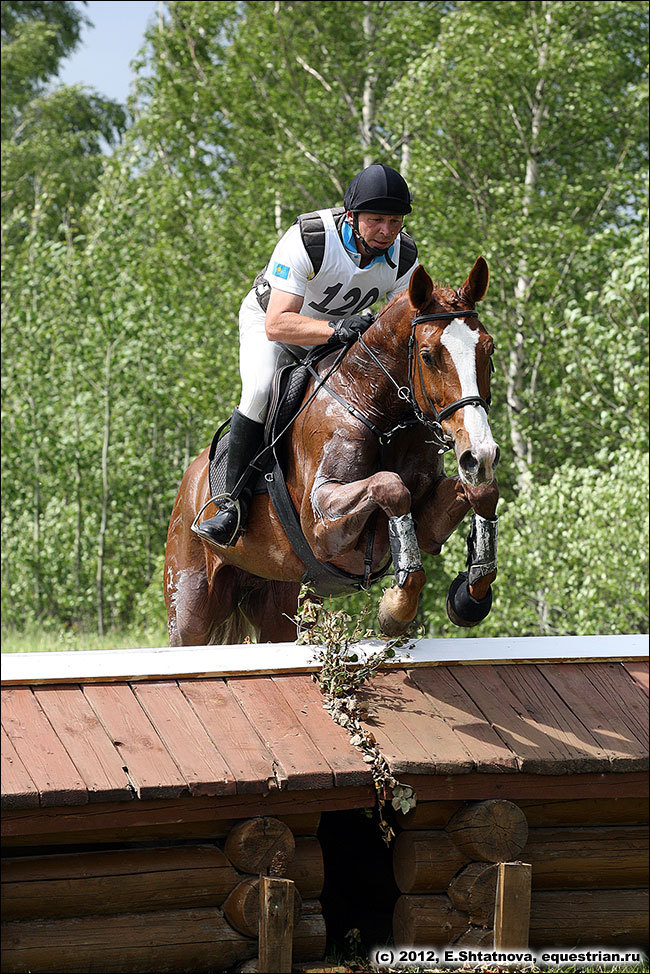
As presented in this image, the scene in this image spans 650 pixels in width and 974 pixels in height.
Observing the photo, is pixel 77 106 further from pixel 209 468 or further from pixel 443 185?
pixel 209 468

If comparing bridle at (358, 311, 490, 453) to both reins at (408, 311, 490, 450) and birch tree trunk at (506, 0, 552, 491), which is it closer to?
reins at (408, 311, 490, 450)

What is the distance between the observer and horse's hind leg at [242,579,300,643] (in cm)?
484

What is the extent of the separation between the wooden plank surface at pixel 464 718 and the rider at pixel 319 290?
96cm

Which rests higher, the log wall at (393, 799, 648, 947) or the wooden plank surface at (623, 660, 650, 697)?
the wooden plank surface at (623, 660, 650, 697)

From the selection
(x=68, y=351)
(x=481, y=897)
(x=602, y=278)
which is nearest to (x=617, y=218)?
(x=602, y=278)

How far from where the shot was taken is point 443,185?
11.9 meters

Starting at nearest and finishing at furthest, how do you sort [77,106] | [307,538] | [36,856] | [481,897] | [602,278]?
[36,856]
[481,897]
[307,538]
[602,278]
[77,106]

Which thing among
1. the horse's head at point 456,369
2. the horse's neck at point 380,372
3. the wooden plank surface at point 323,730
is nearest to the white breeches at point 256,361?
the horse's neck at point 380,372

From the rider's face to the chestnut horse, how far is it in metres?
0.29

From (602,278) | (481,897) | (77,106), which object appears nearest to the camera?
(481,897)

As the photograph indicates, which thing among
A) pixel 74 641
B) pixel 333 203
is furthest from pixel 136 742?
pixel 333 203

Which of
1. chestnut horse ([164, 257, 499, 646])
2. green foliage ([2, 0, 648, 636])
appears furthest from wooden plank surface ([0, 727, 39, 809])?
green foliage ([2, 0, 648, 636])

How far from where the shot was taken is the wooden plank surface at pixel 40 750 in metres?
2.98

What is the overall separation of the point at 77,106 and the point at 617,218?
474 inches
